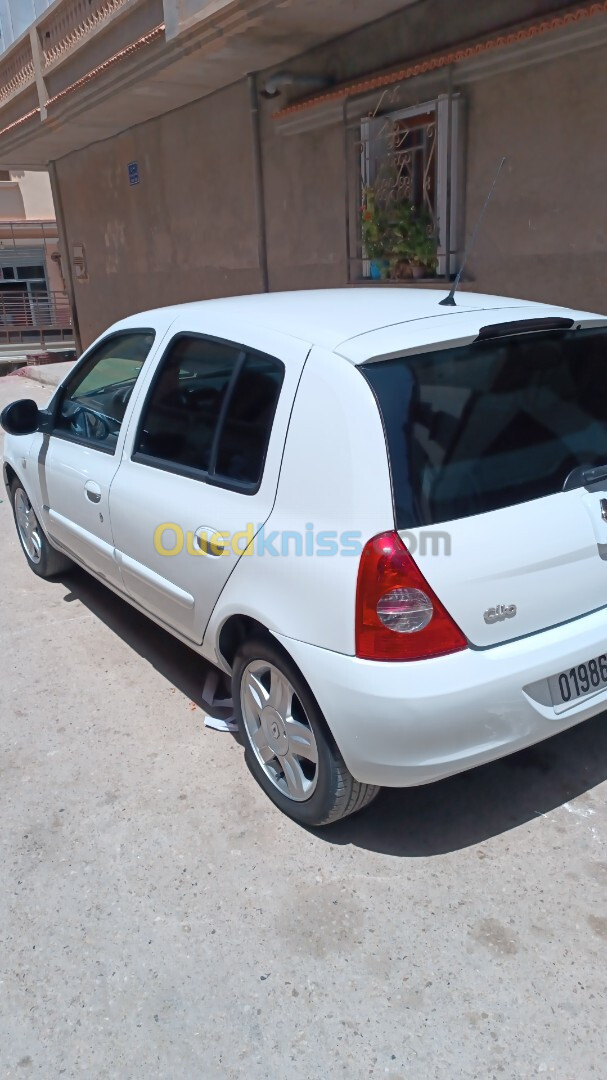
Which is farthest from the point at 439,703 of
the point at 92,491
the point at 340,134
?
the point at 340,134

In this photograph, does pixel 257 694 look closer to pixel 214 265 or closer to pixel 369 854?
pixel 369 854

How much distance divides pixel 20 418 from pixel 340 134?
500 centimetres

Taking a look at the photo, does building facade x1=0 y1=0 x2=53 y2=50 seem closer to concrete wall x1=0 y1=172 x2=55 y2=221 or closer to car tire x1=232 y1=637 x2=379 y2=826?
concrete wall x1=0 y1=172 x2=55 y2=221

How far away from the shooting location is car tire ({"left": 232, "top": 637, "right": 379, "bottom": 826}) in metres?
2.54

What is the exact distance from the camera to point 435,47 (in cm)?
643

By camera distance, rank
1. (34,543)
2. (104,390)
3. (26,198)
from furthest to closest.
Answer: (26,198) < (34,543) < (104,390)

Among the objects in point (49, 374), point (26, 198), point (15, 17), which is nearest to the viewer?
point (49, 374)

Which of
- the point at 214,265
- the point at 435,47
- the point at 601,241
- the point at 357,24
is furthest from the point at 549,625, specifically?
the point at 214,265

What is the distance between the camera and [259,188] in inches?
355

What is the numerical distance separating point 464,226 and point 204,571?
188 inches

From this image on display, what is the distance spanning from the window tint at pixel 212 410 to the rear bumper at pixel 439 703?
71 centimetres

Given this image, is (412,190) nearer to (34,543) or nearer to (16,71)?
(34,543)

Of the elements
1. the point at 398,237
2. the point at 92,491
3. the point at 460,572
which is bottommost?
the point at 92,491

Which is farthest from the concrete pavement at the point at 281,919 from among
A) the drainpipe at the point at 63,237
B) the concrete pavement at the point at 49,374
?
the drainpipe at the point at 63,237
